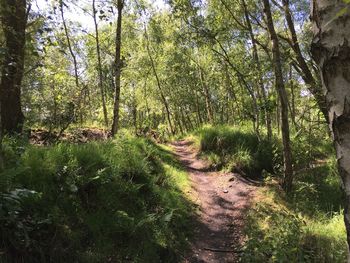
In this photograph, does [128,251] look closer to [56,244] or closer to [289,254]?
[56,244]

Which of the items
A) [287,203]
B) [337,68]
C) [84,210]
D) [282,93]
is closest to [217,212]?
[287,203]

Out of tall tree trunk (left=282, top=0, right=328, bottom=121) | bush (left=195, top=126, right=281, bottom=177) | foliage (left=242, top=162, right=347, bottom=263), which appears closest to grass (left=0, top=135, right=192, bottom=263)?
foliage (left=242, top=162, right=347, bottom=263)

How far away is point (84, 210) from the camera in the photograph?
4.91 m

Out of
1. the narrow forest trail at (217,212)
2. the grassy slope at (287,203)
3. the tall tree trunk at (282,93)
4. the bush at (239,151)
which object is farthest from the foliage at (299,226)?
the bush at (239,151)

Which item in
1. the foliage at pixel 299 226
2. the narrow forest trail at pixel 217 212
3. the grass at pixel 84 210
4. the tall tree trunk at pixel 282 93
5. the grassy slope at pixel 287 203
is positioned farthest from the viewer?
the tall tree trunk at pixel 282 93

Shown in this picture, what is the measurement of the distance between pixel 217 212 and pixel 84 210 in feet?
11.3

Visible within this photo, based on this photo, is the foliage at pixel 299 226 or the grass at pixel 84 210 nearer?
the grass at pixel 84 210

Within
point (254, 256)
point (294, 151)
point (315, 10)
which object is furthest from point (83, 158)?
point (294, 151)

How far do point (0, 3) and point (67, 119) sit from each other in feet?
12.4

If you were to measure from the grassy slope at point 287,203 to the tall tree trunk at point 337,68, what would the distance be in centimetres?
349

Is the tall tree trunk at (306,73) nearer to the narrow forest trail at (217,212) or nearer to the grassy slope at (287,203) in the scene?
the grassy slope at (287,203)

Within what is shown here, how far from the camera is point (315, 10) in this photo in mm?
1380

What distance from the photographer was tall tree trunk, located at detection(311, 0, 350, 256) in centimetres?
125

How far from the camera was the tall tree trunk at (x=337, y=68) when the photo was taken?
4.11 feet
